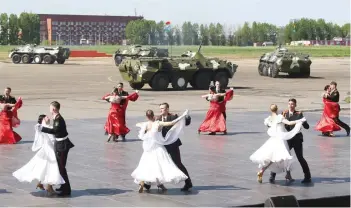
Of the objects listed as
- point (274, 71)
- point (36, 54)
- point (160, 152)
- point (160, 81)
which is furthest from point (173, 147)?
point (36, 54)

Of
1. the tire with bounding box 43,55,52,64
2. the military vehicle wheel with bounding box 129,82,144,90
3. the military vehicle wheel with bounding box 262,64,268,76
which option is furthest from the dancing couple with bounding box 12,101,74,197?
the tire with bounding box 43,55,52,64

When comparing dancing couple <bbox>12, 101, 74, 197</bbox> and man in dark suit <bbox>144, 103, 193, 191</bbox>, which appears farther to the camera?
man in dark suit <bbox>144, 103, 193, 191</bbox>

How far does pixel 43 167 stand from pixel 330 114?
12736 millimetres

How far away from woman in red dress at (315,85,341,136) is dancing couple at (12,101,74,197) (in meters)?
12.0

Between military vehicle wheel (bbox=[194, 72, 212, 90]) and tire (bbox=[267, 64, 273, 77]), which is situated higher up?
military vehicle wheel (bbox=[194, 72, 212, 90])

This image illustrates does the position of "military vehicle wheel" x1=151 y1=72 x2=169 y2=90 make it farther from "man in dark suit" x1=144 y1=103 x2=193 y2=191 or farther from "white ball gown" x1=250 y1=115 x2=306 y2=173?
"man in dark suit" x1=144 y1=103 x2=193 y2=191

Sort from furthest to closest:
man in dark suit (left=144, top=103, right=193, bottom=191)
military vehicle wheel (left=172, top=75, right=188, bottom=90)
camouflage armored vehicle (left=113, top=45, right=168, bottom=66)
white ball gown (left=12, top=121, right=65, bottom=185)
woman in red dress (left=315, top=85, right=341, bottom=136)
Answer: camouflage armored vehicle (left=113, top=45, right=168, bottom=66), military vehicle wheel (left=172, top=75, right=188, bottom=90), woman in red dress (left=315, top=85, right=341, bottom=136), man in dark suit (left=144, top=103, right=193, bottom=191), white ball gown (left=12, top=121, right=65, bottom=185)

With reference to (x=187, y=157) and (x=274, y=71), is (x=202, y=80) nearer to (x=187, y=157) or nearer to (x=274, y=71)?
(x=274, y=71)

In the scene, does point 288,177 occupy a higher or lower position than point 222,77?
higher

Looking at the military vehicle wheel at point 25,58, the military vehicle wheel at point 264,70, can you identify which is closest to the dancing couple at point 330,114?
the military vehicle wheel at point 264,70

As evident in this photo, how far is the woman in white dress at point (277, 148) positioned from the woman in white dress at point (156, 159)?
1909 mm

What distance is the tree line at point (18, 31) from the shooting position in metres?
170

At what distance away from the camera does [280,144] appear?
17.2 metres

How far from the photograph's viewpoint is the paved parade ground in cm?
→ 1583
